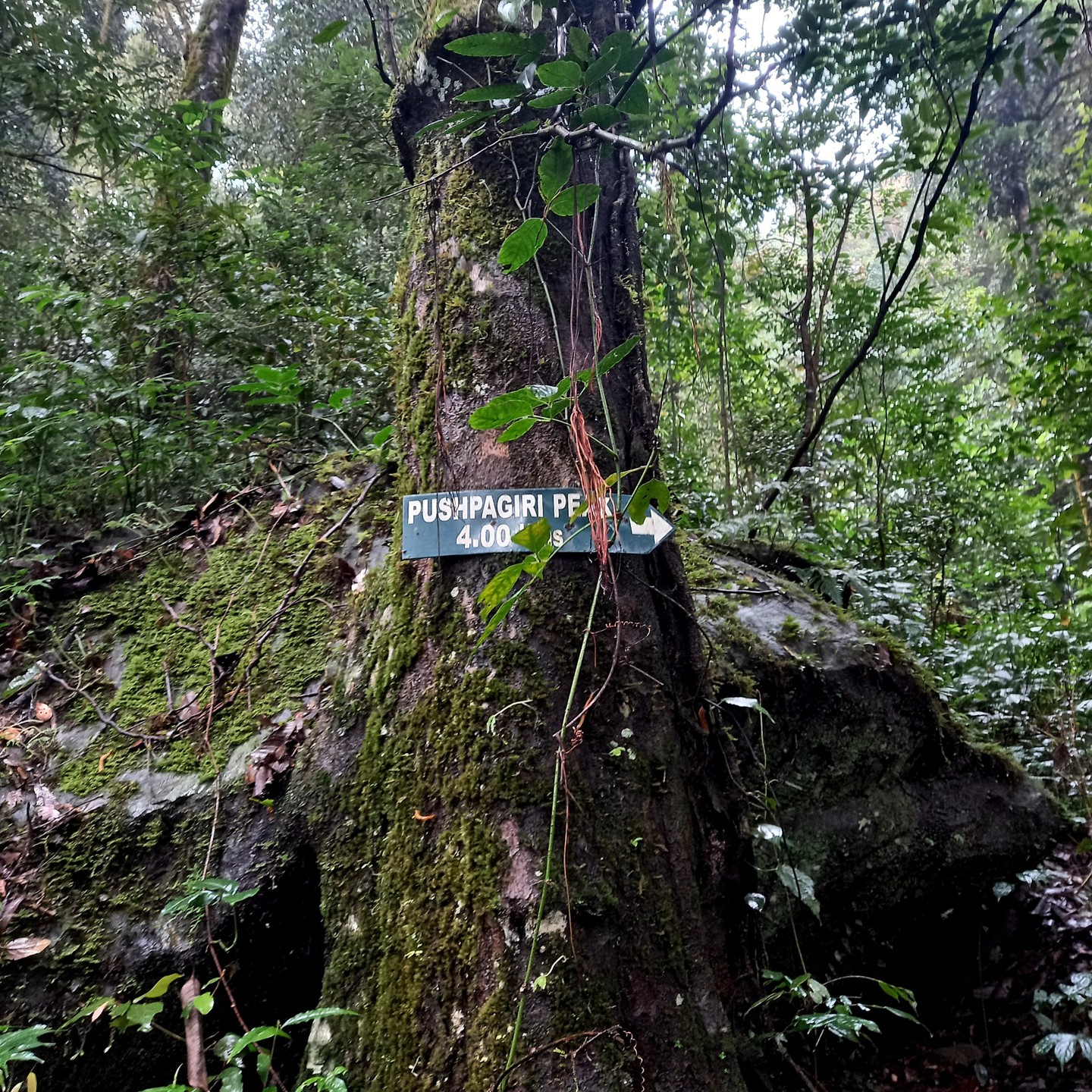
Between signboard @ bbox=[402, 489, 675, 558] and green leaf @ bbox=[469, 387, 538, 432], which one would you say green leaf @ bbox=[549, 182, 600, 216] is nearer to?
green leaf @ bbox=[469, 387, 538, 432]

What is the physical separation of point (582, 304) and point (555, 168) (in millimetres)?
864

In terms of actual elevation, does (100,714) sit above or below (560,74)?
below

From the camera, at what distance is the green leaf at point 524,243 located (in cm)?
114

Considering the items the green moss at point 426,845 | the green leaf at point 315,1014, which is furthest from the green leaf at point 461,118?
the green leaf at point 315,1014

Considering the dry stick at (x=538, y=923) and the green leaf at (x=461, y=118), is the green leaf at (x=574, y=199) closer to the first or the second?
the green leaf at (x=461, y=118)

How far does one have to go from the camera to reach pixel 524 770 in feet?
5.23

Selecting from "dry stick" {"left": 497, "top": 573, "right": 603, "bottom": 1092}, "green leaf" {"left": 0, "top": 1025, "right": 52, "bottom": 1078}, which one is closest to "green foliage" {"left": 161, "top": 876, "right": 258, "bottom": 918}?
"green leaf" {"left": 0, "top": 1025, "right": 52, "bottom": 1078}

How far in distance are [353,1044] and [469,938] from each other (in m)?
0.37

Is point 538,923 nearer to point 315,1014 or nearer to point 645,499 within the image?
point 315,1014

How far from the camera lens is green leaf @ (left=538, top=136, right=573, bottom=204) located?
1.18 metres

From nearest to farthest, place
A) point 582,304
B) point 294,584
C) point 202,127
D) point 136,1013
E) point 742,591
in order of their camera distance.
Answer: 1. point 136,1013
2. point 582,304
3. point 294,584
4. point 742,591
5. point 202,127

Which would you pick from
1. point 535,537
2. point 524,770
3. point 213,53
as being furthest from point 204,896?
point 213,53

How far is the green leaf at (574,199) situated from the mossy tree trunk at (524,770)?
318mm

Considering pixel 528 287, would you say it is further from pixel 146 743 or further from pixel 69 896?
pixel 69 896
